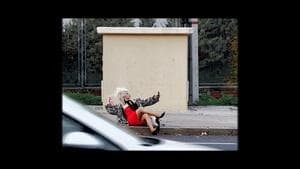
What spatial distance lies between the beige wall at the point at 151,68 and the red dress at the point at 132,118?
3631 mm

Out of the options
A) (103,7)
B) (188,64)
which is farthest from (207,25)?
(103,7)

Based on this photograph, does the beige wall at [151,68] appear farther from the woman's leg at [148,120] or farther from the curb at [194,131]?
the woman's leg at [148,120]

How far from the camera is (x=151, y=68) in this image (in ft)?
53.0

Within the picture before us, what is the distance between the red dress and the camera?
12.1m

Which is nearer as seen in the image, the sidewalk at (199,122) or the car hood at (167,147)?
the car hood at (167,147)

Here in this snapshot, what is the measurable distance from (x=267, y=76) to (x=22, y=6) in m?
1.52

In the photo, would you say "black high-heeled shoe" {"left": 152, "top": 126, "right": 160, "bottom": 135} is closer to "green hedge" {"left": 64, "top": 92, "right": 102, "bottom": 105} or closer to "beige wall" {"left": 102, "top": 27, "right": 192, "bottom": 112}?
"beige wall" {"left": 102, "top": 27, "right": 192, "bottom": 112}

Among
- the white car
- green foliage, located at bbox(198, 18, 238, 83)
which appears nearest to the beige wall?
green foliage, located at bbox(198, 18, 238, 83)

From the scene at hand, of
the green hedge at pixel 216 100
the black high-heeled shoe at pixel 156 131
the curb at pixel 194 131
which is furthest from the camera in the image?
the green hedge at pixel 216 100

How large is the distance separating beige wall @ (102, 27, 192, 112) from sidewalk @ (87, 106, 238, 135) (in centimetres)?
55

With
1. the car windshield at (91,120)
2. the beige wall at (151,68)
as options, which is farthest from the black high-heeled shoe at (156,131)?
the car windshield at (91,120)

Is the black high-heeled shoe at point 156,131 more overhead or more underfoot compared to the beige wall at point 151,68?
more underfoot

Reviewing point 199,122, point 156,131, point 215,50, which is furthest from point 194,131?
point 215,50

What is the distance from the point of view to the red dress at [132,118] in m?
12.1
